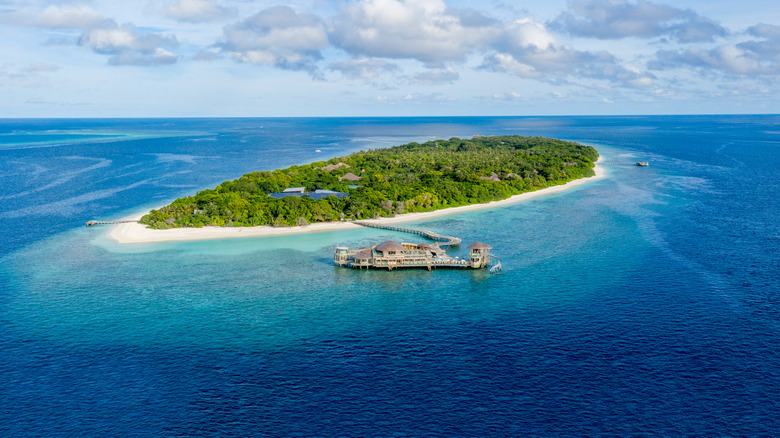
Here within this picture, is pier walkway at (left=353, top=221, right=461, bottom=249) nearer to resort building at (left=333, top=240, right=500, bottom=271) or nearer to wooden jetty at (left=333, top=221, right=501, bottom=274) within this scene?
wooden jetty at (left=333, top=221, right=501, bottom=274)

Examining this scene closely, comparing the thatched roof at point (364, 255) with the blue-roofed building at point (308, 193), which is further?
the blue-roofed building at point (308, 193)

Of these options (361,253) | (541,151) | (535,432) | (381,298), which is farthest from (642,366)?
(541,151)

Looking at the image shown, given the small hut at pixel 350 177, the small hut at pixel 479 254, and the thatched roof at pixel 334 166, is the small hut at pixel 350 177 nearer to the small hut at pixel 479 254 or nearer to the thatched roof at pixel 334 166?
the thatched roof at pixel 334 166

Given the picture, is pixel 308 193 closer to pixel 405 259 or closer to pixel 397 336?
pixel 405 259

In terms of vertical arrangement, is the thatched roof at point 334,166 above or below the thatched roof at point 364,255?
above

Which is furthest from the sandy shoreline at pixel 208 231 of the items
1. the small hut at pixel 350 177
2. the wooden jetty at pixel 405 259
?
the small hut at pixel 350 177

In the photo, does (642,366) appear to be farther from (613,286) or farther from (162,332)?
(162,332)
